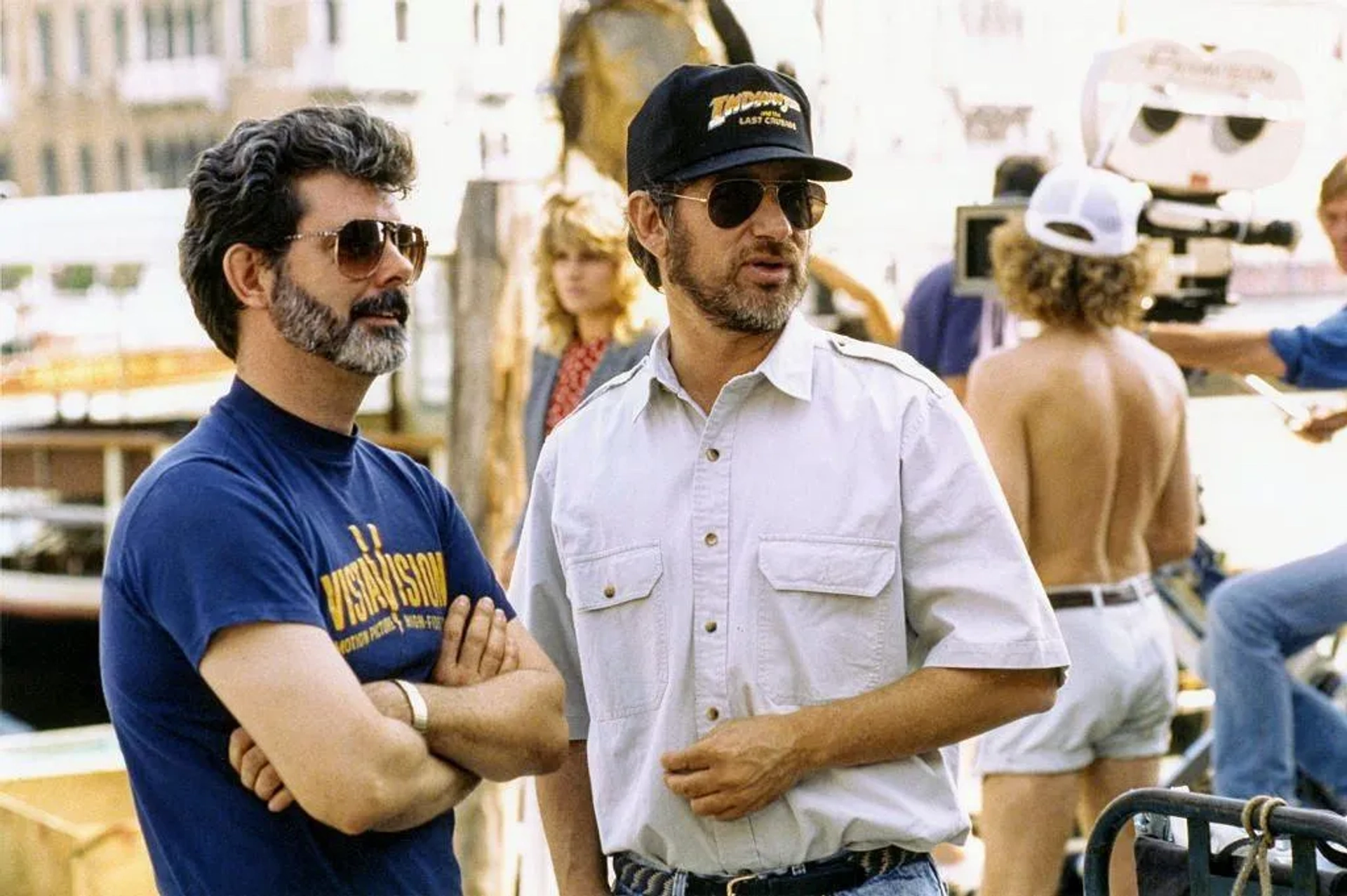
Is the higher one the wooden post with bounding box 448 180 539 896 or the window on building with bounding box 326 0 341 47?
the window on building with bounding box 326 0 341 47

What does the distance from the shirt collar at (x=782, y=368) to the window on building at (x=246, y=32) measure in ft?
17.7

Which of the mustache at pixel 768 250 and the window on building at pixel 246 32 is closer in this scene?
the mustache at pixel 768 250

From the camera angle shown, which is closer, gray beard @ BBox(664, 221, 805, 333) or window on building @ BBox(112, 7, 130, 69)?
gray beard @ BBox(664, 221, 805, 333)

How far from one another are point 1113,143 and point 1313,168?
1369 millimetres

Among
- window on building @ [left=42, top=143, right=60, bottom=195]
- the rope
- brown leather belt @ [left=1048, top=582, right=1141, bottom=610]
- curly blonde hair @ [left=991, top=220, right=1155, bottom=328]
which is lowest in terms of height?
brown leather belt @ [left=1048, top=582, right=1141, bottom=610]

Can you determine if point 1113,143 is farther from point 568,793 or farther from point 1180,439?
point 568,793

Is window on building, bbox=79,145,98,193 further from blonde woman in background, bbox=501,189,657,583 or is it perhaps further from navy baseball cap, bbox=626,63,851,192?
navy baseball cap, bbox=626,63,851,192

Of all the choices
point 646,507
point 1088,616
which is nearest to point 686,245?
point 646,507

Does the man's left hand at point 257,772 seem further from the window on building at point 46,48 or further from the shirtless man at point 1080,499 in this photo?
the window on building at point 46,48

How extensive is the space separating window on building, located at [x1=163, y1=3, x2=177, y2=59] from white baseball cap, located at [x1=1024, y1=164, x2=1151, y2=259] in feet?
16.0

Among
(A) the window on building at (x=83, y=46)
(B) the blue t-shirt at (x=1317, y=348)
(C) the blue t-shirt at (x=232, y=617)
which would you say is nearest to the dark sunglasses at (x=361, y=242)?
(C) the blue t-shirt at (x=232, y=617)

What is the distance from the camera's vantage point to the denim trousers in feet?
8.02

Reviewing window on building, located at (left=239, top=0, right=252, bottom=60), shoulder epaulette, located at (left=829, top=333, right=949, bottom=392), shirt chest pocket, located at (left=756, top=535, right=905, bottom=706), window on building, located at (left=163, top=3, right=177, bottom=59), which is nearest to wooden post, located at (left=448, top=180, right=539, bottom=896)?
window on building, located at (left=239, top=0, right=252, bottom=60)

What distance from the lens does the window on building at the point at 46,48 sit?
805 cm
